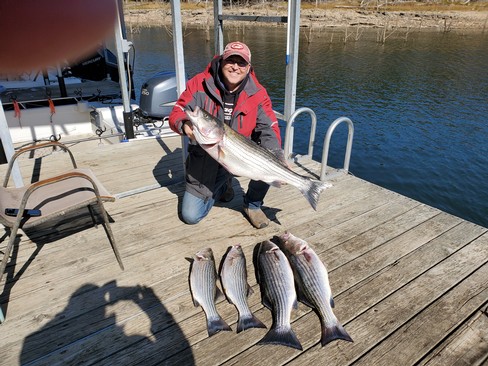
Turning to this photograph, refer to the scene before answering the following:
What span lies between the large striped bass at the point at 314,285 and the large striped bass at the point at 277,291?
0.35 ft

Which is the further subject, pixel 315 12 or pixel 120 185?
pixel 315 12

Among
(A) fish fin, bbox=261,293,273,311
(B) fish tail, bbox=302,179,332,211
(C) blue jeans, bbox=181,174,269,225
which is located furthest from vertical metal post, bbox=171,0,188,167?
(A) fish fin, bbox=261,293,273,311

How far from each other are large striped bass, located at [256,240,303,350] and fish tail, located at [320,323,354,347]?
0.68ft

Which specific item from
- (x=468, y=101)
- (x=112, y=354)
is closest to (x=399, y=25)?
(x=468, y=101)

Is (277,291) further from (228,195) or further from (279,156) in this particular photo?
(228,195)

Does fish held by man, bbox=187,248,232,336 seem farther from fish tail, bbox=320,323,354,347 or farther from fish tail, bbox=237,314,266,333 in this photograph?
fish tail, bbox=320,323,354,347

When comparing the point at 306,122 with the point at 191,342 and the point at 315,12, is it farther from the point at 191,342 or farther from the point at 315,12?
the point at 315,12

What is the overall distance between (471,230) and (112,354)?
4.16 metres

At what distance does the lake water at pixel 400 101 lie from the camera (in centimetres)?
1079

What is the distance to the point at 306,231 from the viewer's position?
4.14 meters

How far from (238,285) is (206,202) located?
4.43ft

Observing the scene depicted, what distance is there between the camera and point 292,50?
203 inches

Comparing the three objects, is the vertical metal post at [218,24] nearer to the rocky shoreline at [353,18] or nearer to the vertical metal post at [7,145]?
the vertical metal post at [7,145]

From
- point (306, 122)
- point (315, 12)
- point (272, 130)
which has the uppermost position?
point (315, 12)
